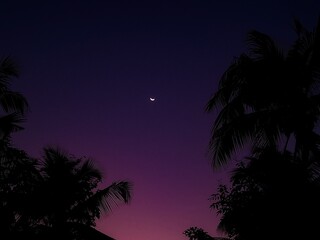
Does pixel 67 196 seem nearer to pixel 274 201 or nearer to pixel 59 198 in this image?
pixel 59 198

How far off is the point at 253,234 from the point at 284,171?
1633 mm

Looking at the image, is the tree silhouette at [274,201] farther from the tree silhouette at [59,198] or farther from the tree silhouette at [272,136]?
Result: the tree silhouette at [59,198]

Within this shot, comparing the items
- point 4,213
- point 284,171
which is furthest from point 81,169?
point 284,171

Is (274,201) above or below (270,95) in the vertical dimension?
below

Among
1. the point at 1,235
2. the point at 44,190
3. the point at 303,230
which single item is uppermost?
the point at 44,190

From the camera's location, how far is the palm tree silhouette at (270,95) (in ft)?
42.4

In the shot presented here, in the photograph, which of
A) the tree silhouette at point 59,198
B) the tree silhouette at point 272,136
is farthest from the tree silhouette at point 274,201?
the tree silhouette at point 59,198

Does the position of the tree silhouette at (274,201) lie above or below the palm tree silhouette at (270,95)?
below

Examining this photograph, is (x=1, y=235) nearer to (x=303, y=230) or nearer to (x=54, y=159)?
(x=54, y=159)

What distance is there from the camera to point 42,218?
569 inches

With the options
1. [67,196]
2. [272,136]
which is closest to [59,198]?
[67,196]

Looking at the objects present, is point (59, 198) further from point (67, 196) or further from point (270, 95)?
point (270, 95)

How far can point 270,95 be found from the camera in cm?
1366

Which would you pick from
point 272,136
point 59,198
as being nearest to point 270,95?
point 272,136
